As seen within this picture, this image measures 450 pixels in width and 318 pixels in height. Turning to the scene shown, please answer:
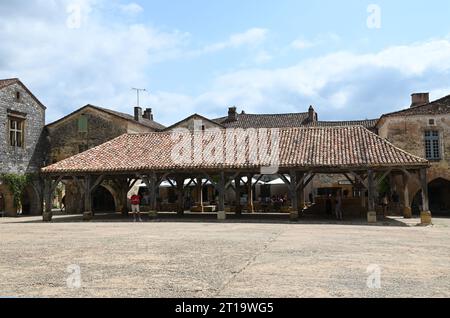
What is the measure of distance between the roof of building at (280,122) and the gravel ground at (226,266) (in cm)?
2631

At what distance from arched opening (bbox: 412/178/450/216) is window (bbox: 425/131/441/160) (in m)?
1.57

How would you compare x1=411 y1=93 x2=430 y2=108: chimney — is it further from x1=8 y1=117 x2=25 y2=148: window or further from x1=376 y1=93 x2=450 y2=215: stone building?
x1=8 y1=117 x2=25 y2=148: window

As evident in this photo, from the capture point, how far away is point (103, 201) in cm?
3170

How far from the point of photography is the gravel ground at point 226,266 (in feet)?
18.8

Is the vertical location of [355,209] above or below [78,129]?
below

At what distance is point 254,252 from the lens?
9172 mm

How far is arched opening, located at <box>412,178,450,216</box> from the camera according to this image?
24688mm

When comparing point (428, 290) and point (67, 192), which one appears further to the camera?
point (67, 192)

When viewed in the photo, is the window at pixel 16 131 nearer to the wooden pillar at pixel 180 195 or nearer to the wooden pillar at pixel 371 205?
the wooden pillar at pixel 180 195

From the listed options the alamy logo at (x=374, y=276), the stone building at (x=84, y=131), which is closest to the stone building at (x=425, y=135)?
the stone building at (x=84, y=131)

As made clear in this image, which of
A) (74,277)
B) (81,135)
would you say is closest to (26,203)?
(81,135)
